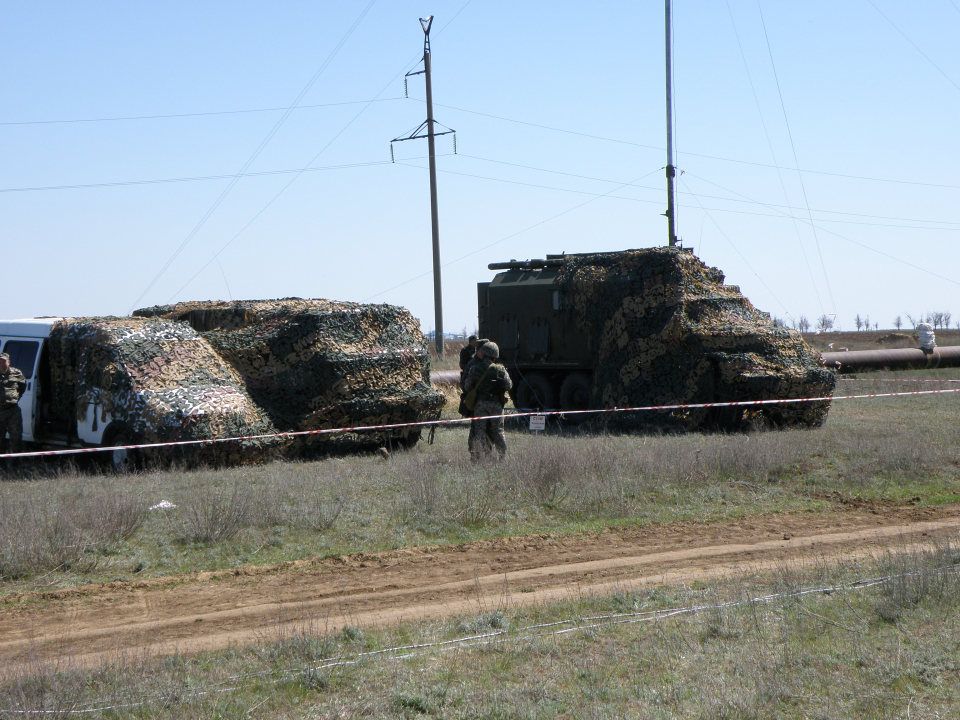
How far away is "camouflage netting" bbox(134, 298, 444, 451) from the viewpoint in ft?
43.4

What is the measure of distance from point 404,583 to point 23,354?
28.3ft

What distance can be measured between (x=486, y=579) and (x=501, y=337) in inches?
489

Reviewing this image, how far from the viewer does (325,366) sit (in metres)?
13.3

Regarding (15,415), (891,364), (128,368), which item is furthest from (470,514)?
(891,364)

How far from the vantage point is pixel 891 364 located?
27500 millimetres

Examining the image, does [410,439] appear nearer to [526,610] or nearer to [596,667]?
[526,610]

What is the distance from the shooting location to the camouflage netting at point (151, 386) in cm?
1182

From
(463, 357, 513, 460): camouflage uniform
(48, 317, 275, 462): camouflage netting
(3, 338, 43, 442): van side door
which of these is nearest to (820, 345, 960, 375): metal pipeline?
(463, 357, 513, 460): camouflage uniform

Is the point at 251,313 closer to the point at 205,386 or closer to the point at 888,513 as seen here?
the point at 205,386

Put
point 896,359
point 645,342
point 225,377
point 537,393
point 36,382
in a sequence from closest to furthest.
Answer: point 225,377, point 36,382, point 645,342, point 537,393, point 896,359

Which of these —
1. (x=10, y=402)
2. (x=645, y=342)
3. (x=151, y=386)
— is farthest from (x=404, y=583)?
(x=645, y=342)

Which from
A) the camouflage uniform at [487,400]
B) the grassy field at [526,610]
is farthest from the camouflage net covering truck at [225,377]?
the camouflage uniform at [487,400]

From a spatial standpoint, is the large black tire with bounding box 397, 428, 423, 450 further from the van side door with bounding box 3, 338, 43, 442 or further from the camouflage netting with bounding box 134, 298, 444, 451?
the van side door with bounding box 3, 338, 43, 442

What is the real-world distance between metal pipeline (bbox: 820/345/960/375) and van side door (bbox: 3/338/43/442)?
66.1 ft
